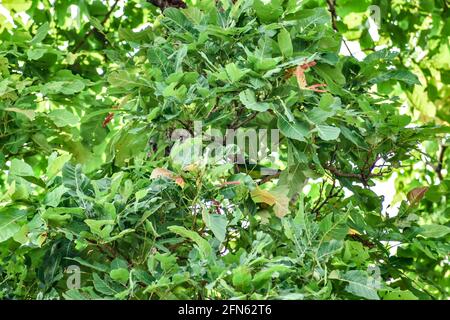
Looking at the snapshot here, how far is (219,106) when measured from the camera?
215cm

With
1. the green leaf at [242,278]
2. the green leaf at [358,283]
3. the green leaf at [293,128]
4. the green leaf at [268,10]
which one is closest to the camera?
the green leaf at [242,278]

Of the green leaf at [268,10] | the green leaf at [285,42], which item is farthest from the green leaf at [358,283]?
the green leaf at [268,10]

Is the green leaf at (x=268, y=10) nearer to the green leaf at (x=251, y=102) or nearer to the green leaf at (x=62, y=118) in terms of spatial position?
the green leaf at (x=251, y=102)

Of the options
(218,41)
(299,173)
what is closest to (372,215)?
(299,173)

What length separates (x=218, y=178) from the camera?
2.01 m

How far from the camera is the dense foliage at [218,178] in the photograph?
180cm

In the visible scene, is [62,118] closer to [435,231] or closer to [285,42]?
[285,42]

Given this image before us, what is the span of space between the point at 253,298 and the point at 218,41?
2.65 ft

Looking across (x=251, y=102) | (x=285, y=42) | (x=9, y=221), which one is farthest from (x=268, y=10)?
(x=9, y=221)

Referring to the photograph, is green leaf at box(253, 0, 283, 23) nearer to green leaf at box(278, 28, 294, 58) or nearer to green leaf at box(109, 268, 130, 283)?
green leaf at box(278, 28, 294, 58)

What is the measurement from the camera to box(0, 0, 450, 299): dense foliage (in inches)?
71.0

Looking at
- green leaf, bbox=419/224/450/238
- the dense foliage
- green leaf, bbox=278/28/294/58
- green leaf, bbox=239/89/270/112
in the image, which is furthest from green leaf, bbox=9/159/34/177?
green leaf, bbox=419/224/450/238

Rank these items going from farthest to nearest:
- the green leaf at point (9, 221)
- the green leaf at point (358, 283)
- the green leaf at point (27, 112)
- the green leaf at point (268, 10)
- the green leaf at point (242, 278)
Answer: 1. the green leaf at point (27, 112)
2. the green leaf at point (268, 10)
3. the green leaf at point (9, 221)
4. the green leaf at point (358, 283)
5. the green leaf at point (242, 278)
